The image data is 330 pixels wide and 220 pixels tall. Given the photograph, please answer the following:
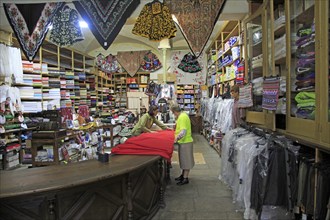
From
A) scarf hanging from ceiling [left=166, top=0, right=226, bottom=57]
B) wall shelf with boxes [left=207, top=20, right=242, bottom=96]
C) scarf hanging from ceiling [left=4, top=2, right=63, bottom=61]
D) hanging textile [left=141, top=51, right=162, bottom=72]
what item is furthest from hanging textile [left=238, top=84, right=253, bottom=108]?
hanging textile [left=141, top=51, right=162, bottom=72]

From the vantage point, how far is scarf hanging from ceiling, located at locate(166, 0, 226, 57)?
13.5 ft

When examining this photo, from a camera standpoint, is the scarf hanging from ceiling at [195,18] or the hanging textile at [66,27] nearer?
the scarf hanging from ceiling at [195,18]

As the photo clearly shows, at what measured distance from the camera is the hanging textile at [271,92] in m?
3.26

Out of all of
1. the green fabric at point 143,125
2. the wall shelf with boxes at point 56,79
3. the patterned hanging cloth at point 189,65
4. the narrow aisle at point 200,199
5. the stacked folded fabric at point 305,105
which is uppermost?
the patterned hanging cloth at point 189,65

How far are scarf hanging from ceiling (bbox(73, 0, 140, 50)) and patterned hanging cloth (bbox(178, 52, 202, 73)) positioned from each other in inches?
369

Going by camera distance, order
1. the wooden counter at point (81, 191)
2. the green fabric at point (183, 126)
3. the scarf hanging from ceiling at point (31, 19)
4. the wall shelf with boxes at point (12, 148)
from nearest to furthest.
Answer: the wooden counter at point (81, 191) → the scarf hanging from ceiling at point (31, 19) → the green fabric at point (183, 126) → the wall shelf with boxes at point (12, 148)

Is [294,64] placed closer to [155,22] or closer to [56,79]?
[155,22]

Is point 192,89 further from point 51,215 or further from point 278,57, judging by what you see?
point 51,215

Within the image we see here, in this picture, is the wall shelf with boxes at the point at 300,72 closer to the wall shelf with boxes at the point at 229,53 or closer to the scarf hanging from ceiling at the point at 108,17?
the scarf hanging from ceiling at the point at 108,17

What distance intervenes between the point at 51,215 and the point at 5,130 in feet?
15.9

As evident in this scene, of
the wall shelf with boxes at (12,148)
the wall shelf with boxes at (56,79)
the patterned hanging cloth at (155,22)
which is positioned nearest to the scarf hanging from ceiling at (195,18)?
the patterned hanging cloth at (155,22)

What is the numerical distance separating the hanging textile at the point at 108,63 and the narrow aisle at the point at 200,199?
24.1ft

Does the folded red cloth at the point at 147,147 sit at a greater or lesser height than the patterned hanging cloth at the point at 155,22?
lesser

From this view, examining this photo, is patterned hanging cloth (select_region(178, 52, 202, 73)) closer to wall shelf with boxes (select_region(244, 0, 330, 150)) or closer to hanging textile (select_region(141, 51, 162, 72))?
hanging textile (select_region(141, 51, 162, 72))
